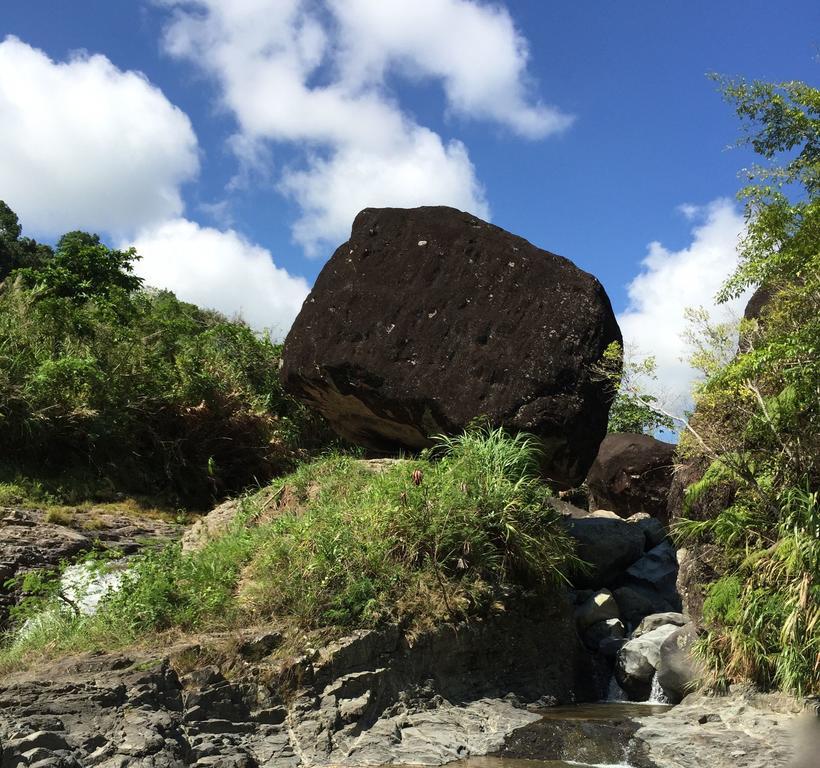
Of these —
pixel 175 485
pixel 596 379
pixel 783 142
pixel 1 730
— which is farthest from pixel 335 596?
pixel 783 142

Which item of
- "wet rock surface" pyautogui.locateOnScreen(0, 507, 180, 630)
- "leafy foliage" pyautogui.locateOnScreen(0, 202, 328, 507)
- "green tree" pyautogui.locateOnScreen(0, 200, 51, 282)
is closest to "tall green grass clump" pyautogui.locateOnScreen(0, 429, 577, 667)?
"wet rock surface" pyautogui.locateOnScreen(0, 507, 180, 630)

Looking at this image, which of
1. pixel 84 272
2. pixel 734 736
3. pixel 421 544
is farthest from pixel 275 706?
pixel 84 272

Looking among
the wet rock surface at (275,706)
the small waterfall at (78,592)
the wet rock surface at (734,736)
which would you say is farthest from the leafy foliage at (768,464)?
the small waterfall at (78,592)

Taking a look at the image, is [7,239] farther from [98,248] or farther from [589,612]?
[589,612]

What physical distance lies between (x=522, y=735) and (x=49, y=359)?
940cm

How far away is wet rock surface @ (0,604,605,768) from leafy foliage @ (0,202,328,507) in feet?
16.4

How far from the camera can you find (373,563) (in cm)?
787

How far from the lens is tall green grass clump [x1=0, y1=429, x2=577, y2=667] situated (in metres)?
7.60

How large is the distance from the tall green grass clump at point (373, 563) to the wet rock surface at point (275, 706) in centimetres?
37

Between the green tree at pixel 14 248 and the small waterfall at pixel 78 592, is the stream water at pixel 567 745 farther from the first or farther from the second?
the green tree at pixel 14 248

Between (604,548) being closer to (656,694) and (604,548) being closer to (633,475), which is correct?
(656,694)

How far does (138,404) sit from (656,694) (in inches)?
351

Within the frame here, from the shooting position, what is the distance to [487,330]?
33.6 ft

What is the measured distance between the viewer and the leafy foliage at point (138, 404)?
12516 mm
